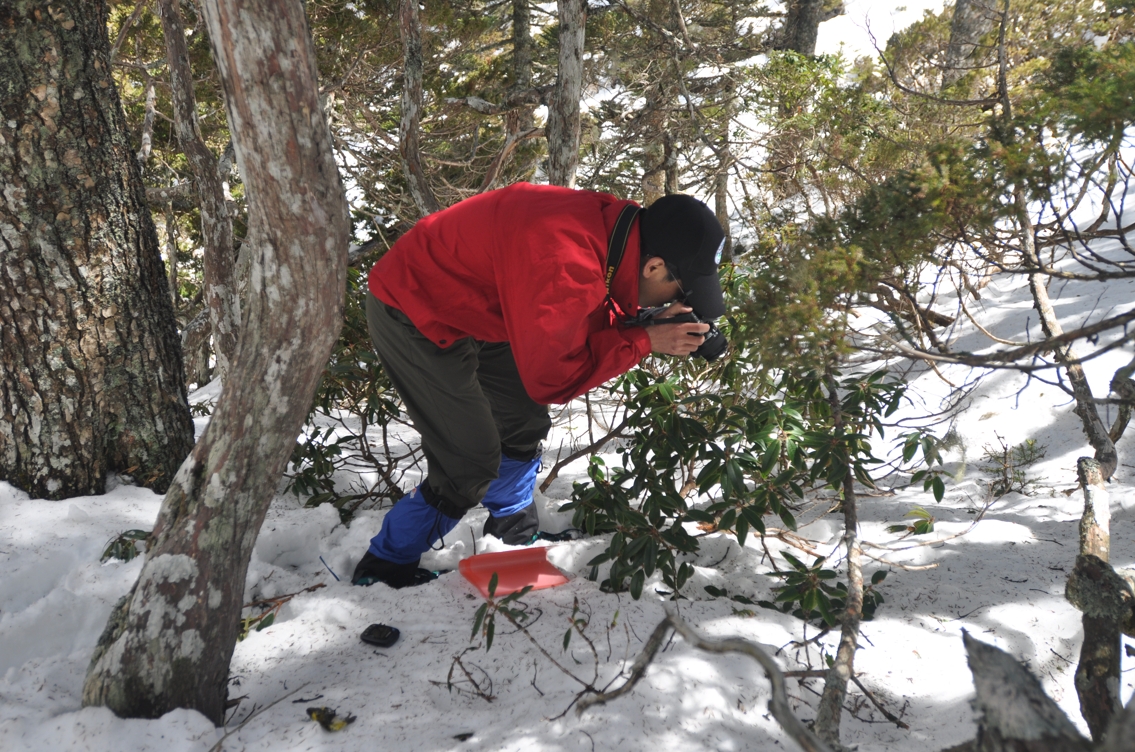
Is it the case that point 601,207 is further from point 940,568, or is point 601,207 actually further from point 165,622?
point 940,568

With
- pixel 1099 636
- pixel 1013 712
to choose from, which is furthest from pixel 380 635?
pixel 1099 636

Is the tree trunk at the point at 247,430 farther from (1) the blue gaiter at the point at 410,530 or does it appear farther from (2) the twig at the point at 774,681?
(2) the twig at the point at 774,681

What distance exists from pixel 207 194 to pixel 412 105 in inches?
52.7

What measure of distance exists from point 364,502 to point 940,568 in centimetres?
271

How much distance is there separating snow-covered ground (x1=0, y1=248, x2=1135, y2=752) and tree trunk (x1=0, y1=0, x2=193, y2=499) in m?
0.21

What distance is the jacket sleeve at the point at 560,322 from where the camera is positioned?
189 cm

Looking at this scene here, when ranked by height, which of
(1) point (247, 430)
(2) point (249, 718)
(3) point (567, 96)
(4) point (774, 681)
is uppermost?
(3) point (567, 96)

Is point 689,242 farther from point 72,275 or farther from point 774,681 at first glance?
point 72,275

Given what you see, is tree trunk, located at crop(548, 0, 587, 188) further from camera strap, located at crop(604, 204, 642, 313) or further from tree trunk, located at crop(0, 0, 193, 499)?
tree trunk, located at crop(0, 0, 193, 499)

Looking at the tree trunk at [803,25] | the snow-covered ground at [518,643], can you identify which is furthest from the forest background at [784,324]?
the tree trunk at [803,25]

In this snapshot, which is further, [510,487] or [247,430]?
[510,487]

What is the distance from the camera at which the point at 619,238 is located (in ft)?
6.83

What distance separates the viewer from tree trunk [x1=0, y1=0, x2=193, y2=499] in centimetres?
246

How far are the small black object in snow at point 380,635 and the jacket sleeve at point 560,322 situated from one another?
925 millimetres
